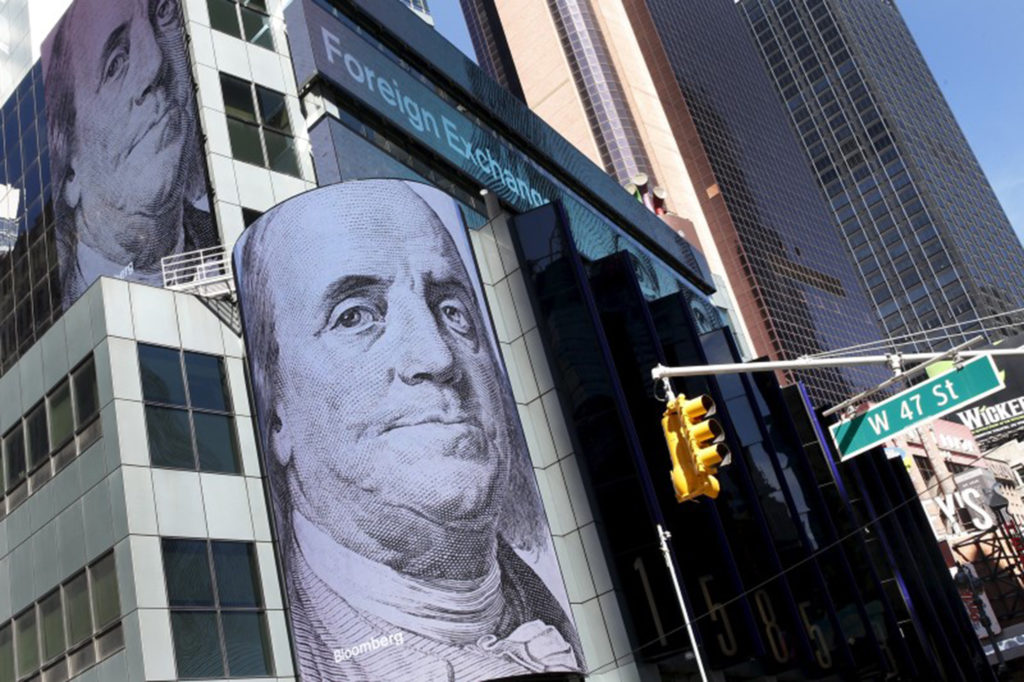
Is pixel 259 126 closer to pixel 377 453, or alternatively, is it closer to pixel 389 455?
pixel 377 453

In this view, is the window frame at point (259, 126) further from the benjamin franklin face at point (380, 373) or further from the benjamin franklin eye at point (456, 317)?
the benjamin franklin eye at point (456, 317)

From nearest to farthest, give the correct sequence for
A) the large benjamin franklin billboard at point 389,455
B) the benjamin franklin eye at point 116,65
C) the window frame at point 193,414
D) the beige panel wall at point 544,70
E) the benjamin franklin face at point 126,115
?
the large benjamin franklin billboard at point 389,455 < the window frame at point 193,414 < the benjamin franklin face at point 126,115 < the benjamin franklin eye at point 116,65 < the beige panel wall at point 544,70

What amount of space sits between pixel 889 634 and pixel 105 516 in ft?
104

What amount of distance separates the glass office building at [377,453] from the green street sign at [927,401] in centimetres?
1150

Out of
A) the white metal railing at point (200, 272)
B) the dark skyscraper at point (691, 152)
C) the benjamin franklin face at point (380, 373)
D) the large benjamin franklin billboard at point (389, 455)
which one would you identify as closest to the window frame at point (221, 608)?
the large benjamin franklin billboard at point (389, 455)

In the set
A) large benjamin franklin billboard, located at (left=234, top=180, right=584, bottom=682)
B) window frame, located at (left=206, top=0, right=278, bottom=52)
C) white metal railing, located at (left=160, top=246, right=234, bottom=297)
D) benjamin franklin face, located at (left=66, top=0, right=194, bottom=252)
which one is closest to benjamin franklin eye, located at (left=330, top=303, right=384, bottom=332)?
large benjamin franklin billboard, located at (left=234, top=180, right=584, bottom=682)

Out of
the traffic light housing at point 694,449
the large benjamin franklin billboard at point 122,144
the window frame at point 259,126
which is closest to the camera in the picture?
the traffic light housing at point 694,449

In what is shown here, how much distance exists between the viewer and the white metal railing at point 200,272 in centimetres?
3200

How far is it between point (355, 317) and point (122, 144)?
14.6 meters

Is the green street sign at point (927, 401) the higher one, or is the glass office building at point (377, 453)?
the glass office building at point (377, 453)

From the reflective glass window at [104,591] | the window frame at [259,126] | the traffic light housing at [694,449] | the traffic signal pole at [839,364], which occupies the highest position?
the window frame at [259,126]

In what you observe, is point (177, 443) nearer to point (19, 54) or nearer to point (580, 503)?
point (580, 503)

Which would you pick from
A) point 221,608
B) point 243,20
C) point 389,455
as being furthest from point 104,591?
point 243,20

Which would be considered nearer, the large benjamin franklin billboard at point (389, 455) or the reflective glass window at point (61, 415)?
the large benjamin franklin billboard at point (389, 455)
